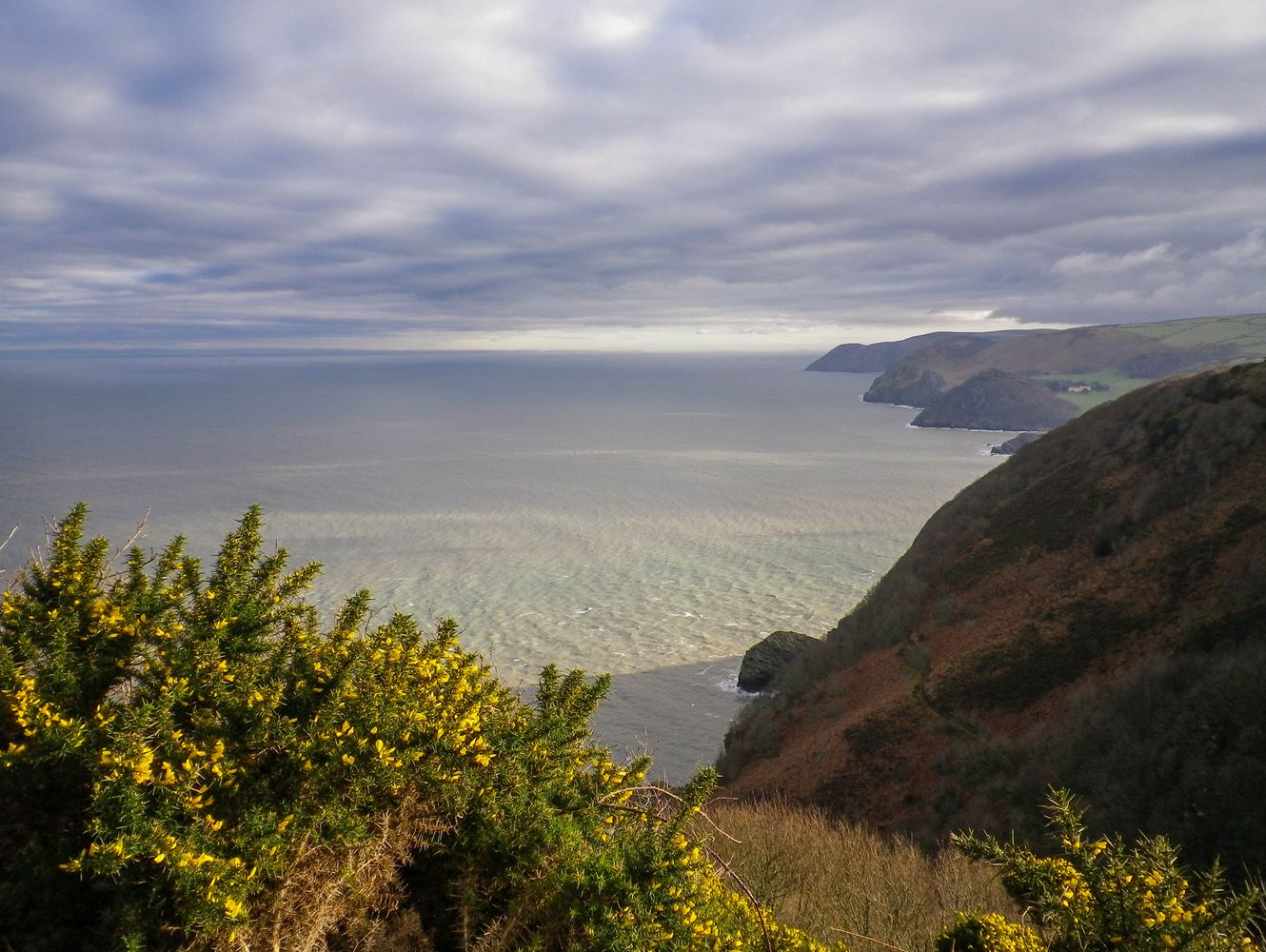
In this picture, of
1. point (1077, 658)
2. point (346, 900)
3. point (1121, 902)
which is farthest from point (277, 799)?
point (1077, 658)

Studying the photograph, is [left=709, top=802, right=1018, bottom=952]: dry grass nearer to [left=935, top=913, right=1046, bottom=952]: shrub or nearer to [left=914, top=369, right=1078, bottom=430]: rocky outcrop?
[left=935, top=913, right=1046, bottom=952]: shrub

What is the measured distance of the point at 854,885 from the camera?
406 inches

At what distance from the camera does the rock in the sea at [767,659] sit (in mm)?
38656

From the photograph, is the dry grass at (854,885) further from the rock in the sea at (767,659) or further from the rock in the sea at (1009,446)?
the rock in the sea at (1009,446)

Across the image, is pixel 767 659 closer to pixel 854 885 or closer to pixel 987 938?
pixel 854 885

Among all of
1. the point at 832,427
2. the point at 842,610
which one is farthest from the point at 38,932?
the point at 832,427

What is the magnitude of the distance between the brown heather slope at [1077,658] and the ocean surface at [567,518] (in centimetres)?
733

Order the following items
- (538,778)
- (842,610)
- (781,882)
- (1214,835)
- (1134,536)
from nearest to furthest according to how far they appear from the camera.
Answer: (538,778) < (781,882) < (1214,835) < (1134,536) < (842,610)

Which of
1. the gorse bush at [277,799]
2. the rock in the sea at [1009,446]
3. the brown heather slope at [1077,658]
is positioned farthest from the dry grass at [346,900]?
the rock in the sea at [1009,446]

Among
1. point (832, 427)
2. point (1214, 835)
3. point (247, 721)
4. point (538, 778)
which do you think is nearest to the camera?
point (247, 721)

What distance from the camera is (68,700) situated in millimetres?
5262

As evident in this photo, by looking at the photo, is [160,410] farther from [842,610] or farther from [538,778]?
[538,778]

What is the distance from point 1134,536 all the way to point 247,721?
31.5 meters

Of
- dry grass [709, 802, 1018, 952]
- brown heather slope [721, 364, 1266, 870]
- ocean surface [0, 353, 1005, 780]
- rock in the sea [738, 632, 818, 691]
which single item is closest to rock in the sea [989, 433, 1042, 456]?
ocean surface [0, 353, 1005, 780]
